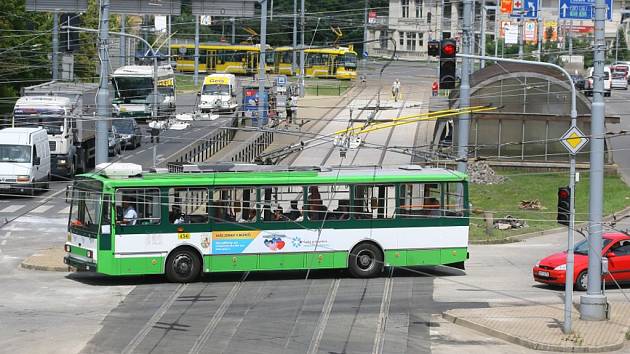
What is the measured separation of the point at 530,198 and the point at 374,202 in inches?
649

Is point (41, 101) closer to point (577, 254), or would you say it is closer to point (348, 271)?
point (348, 271)

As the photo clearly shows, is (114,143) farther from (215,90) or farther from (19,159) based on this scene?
(215,90)

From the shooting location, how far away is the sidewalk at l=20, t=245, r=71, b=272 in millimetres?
30375

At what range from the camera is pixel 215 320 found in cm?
2414

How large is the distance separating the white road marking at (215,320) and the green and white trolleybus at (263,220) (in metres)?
1.05

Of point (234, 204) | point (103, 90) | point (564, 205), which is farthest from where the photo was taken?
point (103, 90)

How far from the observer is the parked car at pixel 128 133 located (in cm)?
6025

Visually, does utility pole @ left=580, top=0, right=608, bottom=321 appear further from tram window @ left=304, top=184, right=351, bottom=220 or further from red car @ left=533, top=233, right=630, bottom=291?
tram window @ left=304, top=184, right=351, bottom=220

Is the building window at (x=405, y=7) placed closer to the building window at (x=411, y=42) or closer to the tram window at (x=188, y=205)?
the building window at (x=411, y=42)

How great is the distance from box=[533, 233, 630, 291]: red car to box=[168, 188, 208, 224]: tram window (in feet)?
25.4

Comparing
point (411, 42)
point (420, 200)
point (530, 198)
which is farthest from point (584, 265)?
point (411, 42)

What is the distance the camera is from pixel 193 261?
28.6 meters

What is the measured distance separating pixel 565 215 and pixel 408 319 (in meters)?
3.77

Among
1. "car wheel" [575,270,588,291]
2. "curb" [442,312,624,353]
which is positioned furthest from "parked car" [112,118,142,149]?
"curb" [442,312,624,353]
